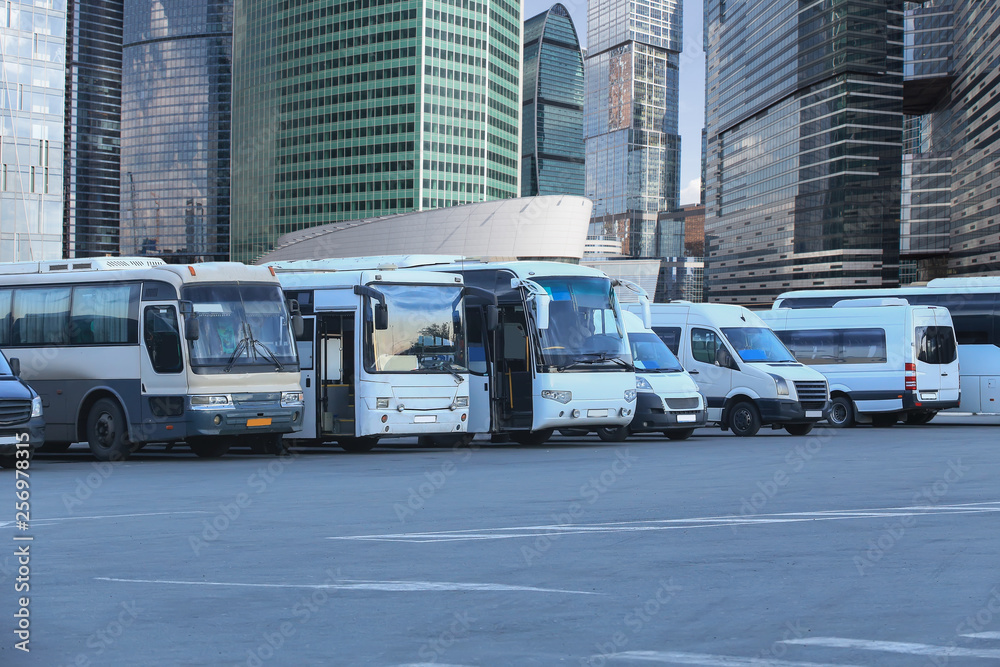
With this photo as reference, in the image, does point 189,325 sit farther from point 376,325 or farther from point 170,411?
point 376,325

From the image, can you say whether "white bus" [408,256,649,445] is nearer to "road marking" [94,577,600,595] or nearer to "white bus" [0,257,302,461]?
"white bus" [0,257,302,461]

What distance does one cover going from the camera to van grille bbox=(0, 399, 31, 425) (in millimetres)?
15070

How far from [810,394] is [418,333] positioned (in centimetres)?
905

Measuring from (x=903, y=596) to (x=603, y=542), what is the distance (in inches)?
100

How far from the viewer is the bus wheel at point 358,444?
771 inches

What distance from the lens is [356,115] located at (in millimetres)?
134000

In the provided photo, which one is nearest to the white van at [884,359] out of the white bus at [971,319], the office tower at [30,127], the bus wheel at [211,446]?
the white bus at [971,319]

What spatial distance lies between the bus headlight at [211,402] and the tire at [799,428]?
40.1 feet

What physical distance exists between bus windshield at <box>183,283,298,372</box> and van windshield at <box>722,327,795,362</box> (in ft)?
33.8

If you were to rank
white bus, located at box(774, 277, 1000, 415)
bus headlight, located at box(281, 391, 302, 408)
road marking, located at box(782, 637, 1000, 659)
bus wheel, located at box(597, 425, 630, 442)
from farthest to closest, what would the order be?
white bus, located at box(774, 277, 1000, 415), bus wheel, located at box(597, 425, 630, 442), bus headlight, located at box(281, 391, 302, 408), road marking, located at box(782, 637, 1000, 659)

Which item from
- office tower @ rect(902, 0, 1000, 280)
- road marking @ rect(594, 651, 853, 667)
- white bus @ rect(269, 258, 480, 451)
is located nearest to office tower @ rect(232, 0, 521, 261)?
office tower @ rect(902, 0, 1000, 280)

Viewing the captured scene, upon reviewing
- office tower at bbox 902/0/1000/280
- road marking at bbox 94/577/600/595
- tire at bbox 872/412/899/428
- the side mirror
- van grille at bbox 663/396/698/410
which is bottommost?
tire at bbox 872/412/899/428

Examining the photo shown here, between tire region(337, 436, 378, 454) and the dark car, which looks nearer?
the dark car

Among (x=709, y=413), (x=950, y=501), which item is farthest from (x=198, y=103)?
(x=950, y=501)
